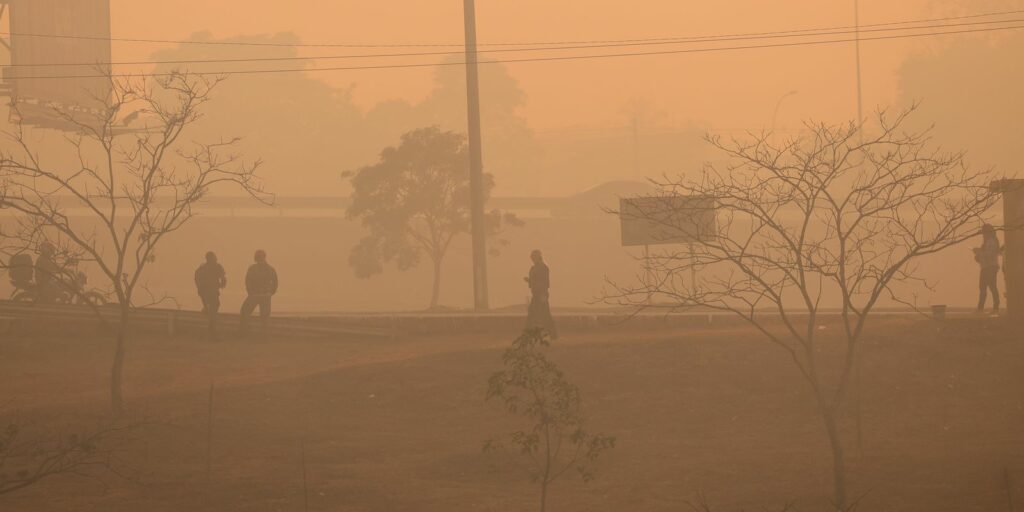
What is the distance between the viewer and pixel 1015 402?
14750mm

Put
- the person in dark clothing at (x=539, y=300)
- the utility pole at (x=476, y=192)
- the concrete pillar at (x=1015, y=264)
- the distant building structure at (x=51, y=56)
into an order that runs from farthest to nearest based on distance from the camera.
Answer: the distant building structure at (x=51, y=56)
the utility pole at (x=476, y=192)
the person in dark clothing at (x=539, y=300)
the concrete pillar at (x=1015, y=264)

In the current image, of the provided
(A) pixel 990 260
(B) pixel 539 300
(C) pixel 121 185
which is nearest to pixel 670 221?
(B) pixel 539 300

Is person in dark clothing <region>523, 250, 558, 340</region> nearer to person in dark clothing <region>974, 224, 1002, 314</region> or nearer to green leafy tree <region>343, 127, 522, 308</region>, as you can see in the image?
person in dark clothing <region>974, 224, 1002, 314</region>

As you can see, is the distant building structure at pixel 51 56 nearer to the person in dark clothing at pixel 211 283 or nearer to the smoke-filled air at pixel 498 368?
the smoke-filled air at pixel 498 368

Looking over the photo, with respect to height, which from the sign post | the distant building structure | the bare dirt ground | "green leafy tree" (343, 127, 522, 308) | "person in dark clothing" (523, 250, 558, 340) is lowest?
the bare dirt ground

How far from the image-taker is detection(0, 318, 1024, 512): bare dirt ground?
438 inches

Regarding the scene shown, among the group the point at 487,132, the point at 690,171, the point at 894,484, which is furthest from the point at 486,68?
the point at 894,484

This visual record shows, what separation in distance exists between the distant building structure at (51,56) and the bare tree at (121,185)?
68 cm

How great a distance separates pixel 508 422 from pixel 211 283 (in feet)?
27.5

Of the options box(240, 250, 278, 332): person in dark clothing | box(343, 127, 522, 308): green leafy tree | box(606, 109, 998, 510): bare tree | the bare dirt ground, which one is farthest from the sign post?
box(343, 127, 522, 308): green leafy tree

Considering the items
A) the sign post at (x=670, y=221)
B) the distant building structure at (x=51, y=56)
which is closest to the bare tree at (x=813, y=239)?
the sign post at (x=670, y=221)

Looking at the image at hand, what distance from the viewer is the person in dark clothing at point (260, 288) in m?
21.4

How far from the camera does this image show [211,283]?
827 inches

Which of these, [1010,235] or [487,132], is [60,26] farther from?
[487,132]
